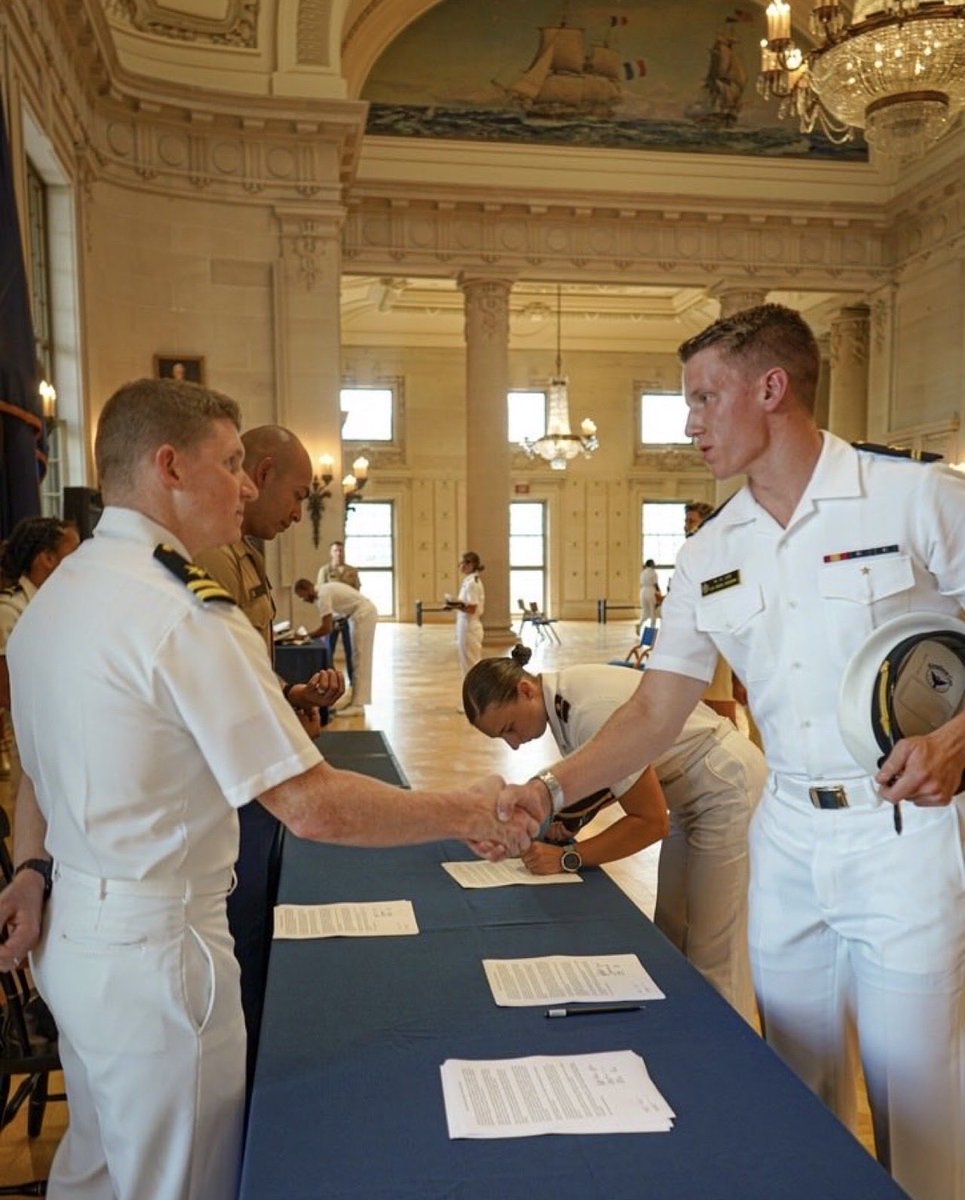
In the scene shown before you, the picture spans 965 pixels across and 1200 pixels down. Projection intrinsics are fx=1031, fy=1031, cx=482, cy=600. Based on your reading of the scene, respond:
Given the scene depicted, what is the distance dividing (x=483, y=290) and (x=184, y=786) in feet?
57.6

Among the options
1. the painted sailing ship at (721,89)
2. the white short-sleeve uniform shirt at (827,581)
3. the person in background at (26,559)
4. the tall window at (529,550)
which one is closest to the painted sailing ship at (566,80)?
the painted sailing ship at (721,89)

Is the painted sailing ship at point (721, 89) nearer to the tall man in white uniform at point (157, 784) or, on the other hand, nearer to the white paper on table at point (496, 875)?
the white paper on table at point (496, 875)

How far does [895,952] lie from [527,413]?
26.3 metres

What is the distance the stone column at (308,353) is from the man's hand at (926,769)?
41.6 ft

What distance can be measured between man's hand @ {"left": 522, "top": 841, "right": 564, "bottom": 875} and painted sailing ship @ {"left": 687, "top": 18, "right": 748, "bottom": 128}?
18418 millimetres

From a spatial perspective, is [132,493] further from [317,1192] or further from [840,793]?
[840,793]

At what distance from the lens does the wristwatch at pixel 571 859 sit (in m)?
3.04

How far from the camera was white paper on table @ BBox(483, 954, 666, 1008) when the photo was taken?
7.09ft

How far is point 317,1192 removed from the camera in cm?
149

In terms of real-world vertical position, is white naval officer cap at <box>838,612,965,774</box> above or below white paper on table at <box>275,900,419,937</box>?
above

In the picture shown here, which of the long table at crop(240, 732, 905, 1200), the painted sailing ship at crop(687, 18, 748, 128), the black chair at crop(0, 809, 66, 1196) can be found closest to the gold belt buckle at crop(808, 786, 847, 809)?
the long table at crop(240, 732, 905, 1200)

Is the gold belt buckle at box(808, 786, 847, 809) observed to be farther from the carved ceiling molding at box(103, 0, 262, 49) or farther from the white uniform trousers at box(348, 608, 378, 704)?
the carved ceiling molding at box(103, 0, 262, 49)

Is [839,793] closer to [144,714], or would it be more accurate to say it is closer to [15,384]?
[144,714]

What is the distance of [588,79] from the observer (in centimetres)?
1823
